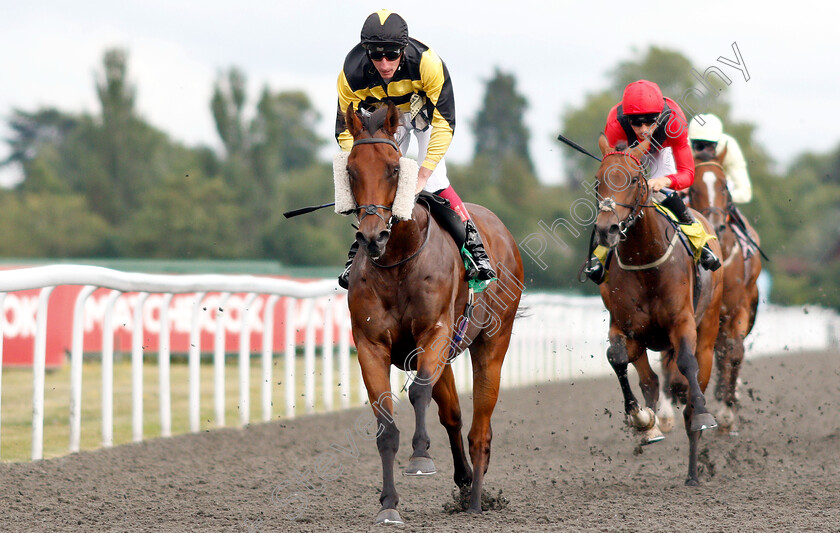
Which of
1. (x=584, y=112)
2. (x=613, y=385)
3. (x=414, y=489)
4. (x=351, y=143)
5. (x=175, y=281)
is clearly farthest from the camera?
(x=584, y=112)

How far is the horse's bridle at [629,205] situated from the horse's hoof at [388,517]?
2258mm

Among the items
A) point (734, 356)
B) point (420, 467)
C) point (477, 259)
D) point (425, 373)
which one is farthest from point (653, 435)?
point (734, 356)

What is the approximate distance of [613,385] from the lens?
572 inches

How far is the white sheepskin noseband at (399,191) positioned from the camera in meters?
4.50

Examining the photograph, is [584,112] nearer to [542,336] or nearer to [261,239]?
[261,239]

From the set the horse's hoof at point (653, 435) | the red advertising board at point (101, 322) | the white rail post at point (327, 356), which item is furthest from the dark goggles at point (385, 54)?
the red advertising board at point (101, 322)

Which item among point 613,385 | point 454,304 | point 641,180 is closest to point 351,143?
point 454,304

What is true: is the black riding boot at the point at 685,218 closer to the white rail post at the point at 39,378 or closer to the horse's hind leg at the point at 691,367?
the horse's hind leg at the point at 691,367

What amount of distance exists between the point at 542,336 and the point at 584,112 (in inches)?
1941

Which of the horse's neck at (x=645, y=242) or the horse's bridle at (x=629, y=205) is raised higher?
the horse's bridle at (x=629, y=205)

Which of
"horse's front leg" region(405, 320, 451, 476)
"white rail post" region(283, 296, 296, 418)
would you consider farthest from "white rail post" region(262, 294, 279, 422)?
"horse's front leg" region(405, 320, 451, 476)

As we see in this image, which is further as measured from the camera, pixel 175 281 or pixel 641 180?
pixel 175 281

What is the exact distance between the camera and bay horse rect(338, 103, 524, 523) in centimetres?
445

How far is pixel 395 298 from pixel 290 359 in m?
4.32
